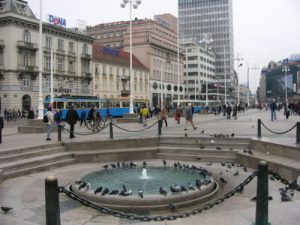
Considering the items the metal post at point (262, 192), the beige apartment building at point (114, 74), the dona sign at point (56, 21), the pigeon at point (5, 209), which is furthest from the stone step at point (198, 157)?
the beige apartment building at point (114, 74)

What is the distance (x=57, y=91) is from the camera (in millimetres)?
61812

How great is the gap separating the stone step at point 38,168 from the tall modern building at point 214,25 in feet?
397

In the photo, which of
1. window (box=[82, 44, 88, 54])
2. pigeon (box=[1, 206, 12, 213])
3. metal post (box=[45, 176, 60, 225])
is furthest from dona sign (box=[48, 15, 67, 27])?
metal post (box=[45, 176, 60, 225])

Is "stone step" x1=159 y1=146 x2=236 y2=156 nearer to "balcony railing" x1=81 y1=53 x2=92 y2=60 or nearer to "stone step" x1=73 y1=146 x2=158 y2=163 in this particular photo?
"stone step" x1=73 y1=146 x2=158 y2=163

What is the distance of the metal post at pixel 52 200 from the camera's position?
4480 mm

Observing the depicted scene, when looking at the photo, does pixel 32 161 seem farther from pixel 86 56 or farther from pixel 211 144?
pixel 86 56

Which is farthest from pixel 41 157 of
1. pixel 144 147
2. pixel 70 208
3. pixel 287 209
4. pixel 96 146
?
pixel 287 209

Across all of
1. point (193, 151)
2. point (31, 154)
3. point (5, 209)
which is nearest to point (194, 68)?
point (193, 151)

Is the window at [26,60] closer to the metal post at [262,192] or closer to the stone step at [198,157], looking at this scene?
the stone step at [198,157]

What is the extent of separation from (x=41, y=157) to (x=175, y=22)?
121 meters

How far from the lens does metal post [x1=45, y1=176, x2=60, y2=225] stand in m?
4.48

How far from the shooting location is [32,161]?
11258mm

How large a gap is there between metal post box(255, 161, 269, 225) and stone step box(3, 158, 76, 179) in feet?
24.4

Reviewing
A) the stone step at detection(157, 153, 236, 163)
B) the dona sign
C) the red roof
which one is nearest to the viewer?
the stone step at detection(157, 153, 236, 163)
